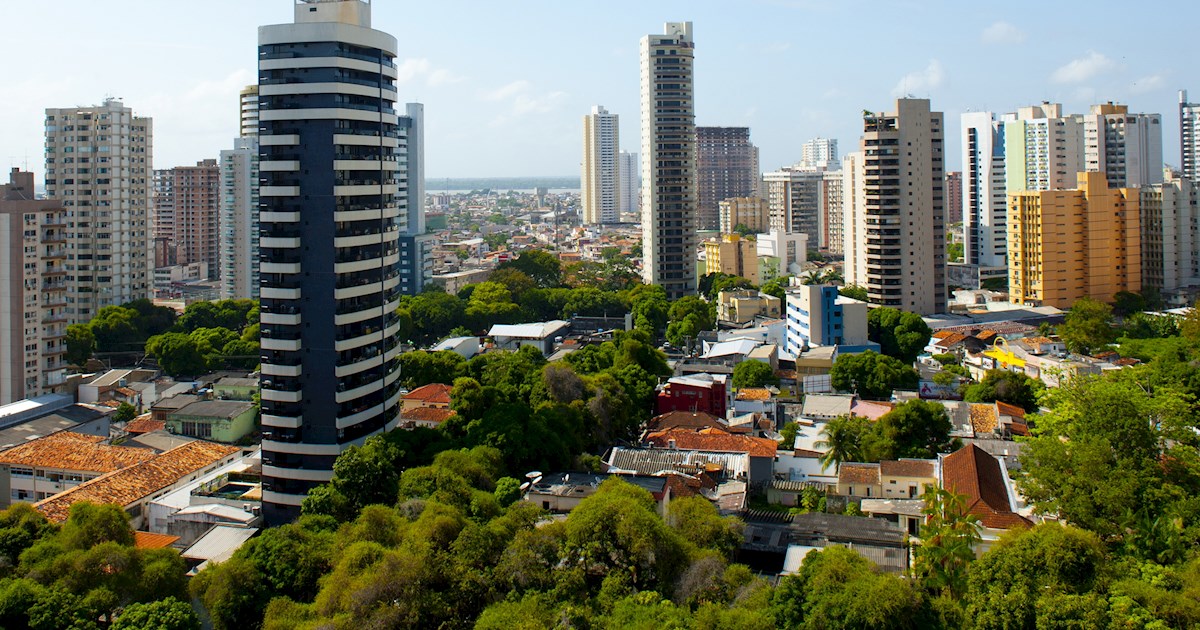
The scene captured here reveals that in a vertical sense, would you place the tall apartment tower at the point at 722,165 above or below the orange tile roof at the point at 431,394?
above

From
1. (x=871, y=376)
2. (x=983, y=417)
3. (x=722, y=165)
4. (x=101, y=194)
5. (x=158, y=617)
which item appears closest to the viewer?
(x=158, y=617)

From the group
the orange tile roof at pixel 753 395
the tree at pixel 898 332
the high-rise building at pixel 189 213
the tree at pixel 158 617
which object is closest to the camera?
the tree at pixel 158 617

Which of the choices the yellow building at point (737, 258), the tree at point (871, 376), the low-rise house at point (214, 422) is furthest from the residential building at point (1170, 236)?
the low-rise house at point (214, 422)

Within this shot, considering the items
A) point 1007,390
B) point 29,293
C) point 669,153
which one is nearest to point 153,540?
point 29,293

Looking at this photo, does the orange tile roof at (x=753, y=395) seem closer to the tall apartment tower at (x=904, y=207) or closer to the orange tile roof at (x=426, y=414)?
the orange tile roof at (x=426, y=414)

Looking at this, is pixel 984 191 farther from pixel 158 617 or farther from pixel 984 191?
pixel 158 617

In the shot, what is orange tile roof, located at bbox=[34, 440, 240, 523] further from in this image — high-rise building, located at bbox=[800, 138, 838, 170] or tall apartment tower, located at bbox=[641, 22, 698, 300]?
high-rise building, located at bbox=[800, 138, 838, 170]
